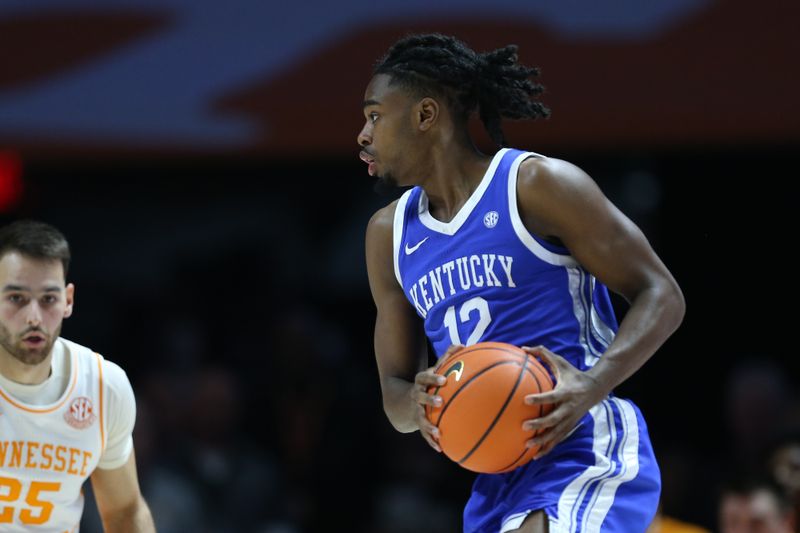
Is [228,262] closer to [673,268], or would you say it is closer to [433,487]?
[433,487]

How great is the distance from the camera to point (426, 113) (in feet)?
12.6

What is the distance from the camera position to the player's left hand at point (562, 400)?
10.9ft

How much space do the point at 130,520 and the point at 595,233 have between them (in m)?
1.85

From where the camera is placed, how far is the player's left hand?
333 centimetres

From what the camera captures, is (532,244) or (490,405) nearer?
(490,405)

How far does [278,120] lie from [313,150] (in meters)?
0.25

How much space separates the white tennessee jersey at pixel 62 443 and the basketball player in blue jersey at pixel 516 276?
0.93 metres

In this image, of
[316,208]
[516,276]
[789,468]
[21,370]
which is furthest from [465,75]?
[316,208]

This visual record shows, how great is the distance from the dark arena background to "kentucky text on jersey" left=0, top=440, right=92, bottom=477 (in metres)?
2.86

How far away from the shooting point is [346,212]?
835 centimetres

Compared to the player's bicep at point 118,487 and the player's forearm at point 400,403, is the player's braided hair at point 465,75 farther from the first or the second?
the player's bicep at point 118,487

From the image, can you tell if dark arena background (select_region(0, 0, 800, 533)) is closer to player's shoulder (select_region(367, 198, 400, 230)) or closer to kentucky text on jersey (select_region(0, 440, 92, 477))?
player's shoulder (select_region(367, 198, 400, 230))

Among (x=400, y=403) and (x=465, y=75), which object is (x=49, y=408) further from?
(x=465, y=75)

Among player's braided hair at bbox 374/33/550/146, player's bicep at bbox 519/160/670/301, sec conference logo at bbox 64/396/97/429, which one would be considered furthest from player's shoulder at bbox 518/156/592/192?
sec conference logo at bbox 64/396/97/429
